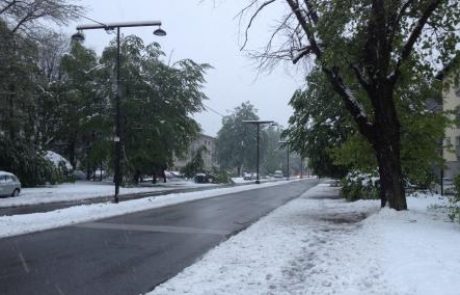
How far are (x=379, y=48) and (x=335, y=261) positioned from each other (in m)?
9.07

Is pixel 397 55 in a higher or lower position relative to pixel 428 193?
higher

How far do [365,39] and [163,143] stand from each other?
37578mm

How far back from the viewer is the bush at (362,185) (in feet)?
86.6

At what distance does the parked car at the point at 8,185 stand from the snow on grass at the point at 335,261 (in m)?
20.2

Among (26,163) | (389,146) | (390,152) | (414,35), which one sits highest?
(414,35)

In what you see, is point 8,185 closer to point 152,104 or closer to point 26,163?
point 26,163

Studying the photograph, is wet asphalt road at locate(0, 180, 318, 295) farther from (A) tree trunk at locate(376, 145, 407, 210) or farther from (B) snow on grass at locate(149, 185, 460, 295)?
(A) tree trunk at locate(376, 145, 407, 210)

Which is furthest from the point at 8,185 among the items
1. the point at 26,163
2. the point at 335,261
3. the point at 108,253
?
the point at 335,261

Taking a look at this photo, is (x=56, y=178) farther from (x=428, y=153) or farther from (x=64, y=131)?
(x=428, y=153)

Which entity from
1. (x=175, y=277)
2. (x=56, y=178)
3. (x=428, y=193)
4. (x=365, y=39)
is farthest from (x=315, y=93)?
(x=175, y=277)

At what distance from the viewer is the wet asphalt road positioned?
8.35m

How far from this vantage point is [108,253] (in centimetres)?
1129

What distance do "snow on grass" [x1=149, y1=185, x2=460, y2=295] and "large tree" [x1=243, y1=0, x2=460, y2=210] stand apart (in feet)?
9.12

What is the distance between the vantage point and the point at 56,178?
46.3 meters
